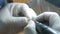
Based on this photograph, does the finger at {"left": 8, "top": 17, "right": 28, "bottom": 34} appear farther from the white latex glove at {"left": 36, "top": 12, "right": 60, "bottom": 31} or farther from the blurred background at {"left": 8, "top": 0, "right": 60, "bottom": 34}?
the blurred background at {"left": 8, "top": 0, "right": 60, "bottom": 34}

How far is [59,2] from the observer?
1046mm

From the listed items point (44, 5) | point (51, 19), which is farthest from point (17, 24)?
point (44, 5)

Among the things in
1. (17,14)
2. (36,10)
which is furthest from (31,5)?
(17,14)

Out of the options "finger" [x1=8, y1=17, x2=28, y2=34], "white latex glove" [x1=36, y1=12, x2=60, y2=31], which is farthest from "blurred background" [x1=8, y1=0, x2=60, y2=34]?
"finger" [x1=8, y1=17, x2=28, y2=34]

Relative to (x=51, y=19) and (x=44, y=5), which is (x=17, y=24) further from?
(x=44, y=5)

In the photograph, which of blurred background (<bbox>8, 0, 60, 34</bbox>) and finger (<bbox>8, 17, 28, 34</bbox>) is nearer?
finger (<bbox>8, 17, 28, 34</bbox>)

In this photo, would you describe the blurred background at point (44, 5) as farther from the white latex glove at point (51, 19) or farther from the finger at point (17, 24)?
the finger at point (17, 24)

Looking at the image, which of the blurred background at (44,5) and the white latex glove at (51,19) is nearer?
the white latex glove at (51,19)

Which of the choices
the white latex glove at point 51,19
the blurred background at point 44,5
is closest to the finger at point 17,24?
the white latex glove at point 51,19

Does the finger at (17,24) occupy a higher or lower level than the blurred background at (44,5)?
lower

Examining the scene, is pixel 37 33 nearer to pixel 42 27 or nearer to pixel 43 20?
pixel 42 27

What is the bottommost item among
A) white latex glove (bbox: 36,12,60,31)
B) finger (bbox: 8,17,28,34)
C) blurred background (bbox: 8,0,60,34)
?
finger (bbox: 8,17,28,34)

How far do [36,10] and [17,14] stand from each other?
19 centimetres

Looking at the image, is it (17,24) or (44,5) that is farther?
(44,5)
